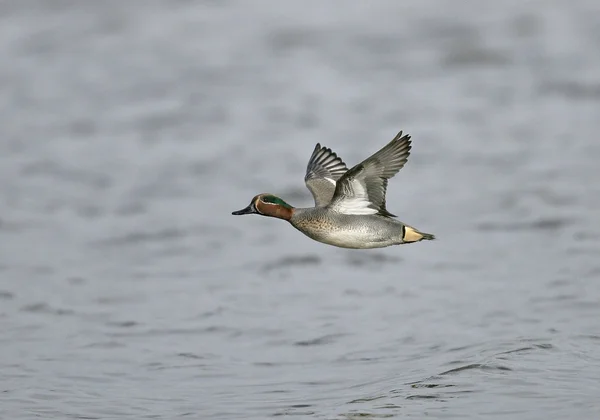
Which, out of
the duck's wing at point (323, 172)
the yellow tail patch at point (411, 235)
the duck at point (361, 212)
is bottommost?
the yellow tail patch at point (411, 235)

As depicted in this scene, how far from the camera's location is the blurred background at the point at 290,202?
822cm

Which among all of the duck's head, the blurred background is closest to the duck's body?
the duck's head

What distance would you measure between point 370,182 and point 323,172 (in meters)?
1.03

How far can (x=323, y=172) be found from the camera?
7742mm

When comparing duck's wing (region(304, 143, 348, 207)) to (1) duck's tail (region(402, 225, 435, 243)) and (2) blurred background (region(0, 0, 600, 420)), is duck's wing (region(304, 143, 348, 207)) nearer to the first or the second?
(1) duck's tail (region(402, 225, 435, 243))

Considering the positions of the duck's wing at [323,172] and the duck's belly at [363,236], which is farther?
the duck's wing at [323,172]

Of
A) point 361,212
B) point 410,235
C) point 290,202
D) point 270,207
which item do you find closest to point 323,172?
point 270,207

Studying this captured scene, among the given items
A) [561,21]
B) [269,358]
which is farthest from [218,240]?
[561,21]

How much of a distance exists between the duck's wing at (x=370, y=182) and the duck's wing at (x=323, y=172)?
0.58 meters

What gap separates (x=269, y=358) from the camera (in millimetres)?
8859

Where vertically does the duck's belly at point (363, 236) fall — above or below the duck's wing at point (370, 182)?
below

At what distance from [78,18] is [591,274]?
10274 millimetres

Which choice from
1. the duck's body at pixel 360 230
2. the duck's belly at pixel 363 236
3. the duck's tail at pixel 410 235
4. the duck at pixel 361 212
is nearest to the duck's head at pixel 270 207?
the duck at pixel 361 212

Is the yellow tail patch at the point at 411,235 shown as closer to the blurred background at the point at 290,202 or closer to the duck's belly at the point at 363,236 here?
the duck's belly at the point at 363,236
